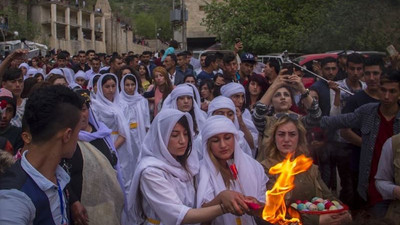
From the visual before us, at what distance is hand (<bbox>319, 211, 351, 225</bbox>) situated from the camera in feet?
9.89

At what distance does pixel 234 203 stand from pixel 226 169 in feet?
2.68

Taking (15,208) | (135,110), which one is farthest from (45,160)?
(135,110)

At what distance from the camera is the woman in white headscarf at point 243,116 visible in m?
5.51

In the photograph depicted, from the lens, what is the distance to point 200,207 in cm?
347

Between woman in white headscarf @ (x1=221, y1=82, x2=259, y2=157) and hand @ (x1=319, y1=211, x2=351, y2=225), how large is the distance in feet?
8.13

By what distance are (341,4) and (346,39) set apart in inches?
32.5

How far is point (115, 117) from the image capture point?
669cm

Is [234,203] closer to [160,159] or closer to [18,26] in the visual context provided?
[160,159]

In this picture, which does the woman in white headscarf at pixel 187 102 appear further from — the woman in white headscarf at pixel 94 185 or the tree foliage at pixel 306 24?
the tree foliage at pixel 306 24

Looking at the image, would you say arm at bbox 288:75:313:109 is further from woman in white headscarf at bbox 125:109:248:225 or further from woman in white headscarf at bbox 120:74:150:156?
woman in white headscarf at bbox 120:74:150:156

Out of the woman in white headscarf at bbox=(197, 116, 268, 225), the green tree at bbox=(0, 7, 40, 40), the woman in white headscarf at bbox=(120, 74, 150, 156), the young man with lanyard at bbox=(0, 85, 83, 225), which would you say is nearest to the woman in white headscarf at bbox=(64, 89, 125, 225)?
the woman in white headscarf at bbox=(197, 116, 268, 225)

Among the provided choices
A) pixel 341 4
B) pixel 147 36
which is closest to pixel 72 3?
pixel 147 36

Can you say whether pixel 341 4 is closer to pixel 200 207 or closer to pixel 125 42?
pixel 200 207

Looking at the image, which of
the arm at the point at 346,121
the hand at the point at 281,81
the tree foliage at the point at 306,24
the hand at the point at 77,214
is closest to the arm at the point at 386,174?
the arm at the point at 346,121
